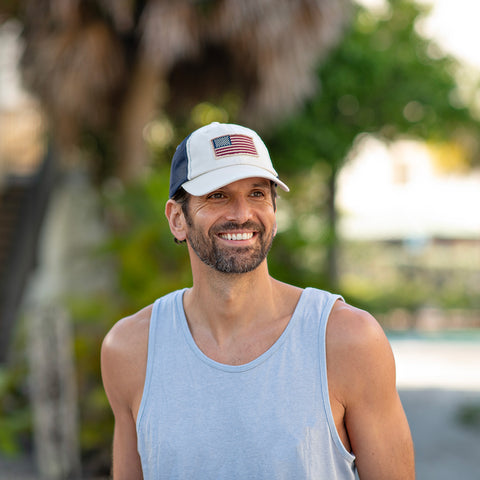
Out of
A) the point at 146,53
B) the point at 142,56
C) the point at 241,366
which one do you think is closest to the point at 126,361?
the point at 241,366

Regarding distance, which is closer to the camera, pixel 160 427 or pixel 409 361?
pixel 160 427

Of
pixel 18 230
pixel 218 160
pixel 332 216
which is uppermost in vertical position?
pixel 332 216

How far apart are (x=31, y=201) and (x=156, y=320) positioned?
1093 cm

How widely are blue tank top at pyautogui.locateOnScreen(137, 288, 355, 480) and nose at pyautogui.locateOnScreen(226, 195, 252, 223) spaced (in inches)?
11.5

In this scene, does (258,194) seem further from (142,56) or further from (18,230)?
(18,230)

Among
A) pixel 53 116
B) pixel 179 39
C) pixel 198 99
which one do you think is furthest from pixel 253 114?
pixel 53 116

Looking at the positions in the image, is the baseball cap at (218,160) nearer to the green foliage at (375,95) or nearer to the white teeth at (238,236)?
the white teeth at (238,236)

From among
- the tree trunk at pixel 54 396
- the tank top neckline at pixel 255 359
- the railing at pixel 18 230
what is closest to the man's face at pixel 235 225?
the tank top neckline at pixel 255 359

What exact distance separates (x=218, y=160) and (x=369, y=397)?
78 cm

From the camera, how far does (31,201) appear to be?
12.4 metres

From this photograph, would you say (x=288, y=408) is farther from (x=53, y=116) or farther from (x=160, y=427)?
(x=53, y=116)

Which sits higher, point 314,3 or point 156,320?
point 314,3

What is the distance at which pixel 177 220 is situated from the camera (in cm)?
216

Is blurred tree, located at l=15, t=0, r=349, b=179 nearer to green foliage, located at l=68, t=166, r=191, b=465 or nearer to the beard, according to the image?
green foliage, located at l=68, t=166, r=191, b=465
